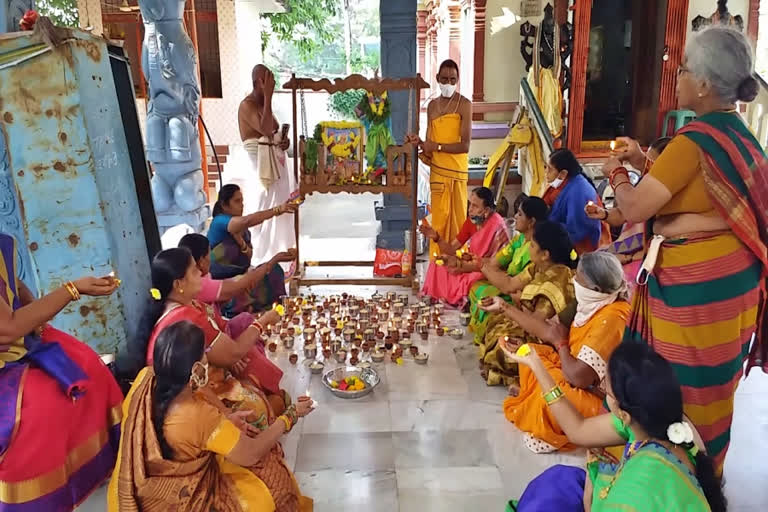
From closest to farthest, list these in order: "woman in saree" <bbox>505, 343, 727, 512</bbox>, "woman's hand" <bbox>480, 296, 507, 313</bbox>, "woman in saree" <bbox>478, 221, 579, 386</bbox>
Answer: "woman in saree" <bbox>505, 343, 727, 512</bbox>, "woman's hand" <bbox>480, 296, 507, 313</bbox>, "woman in saree" <bbox>478, 221, 579, 386</bbox>

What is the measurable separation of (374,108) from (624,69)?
228 inches

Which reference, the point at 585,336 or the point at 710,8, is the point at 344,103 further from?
the point at 585,336

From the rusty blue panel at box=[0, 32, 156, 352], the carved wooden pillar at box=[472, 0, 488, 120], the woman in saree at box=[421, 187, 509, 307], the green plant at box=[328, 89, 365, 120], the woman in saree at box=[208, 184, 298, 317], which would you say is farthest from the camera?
the green plant at box=[328, 89, 365, 120]

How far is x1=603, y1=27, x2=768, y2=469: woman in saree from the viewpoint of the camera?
2.22 metres

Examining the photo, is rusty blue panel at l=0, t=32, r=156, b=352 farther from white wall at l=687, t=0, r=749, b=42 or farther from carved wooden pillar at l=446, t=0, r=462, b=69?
carved wooden pillar at l=446, t=0, r=462, b=69

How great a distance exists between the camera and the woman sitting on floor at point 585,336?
2980 millimetres

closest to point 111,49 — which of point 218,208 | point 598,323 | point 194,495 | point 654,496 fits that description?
point 218,208

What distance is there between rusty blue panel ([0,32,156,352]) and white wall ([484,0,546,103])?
7528 mm

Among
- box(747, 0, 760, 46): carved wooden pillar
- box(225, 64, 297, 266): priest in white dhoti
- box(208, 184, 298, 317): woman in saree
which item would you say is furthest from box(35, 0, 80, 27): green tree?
box(747, 0, 760, 46): carved wooden pillar

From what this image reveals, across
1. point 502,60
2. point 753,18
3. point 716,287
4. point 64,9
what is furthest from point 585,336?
point 64,9

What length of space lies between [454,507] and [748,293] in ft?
5.08

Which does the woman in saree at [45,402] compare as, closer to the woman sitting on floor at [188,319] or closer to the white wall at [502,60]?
the woman sitting on floor at [188,319]

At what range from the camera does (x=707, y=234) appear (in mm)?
2318

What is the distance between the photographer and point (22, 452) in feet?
7.29
